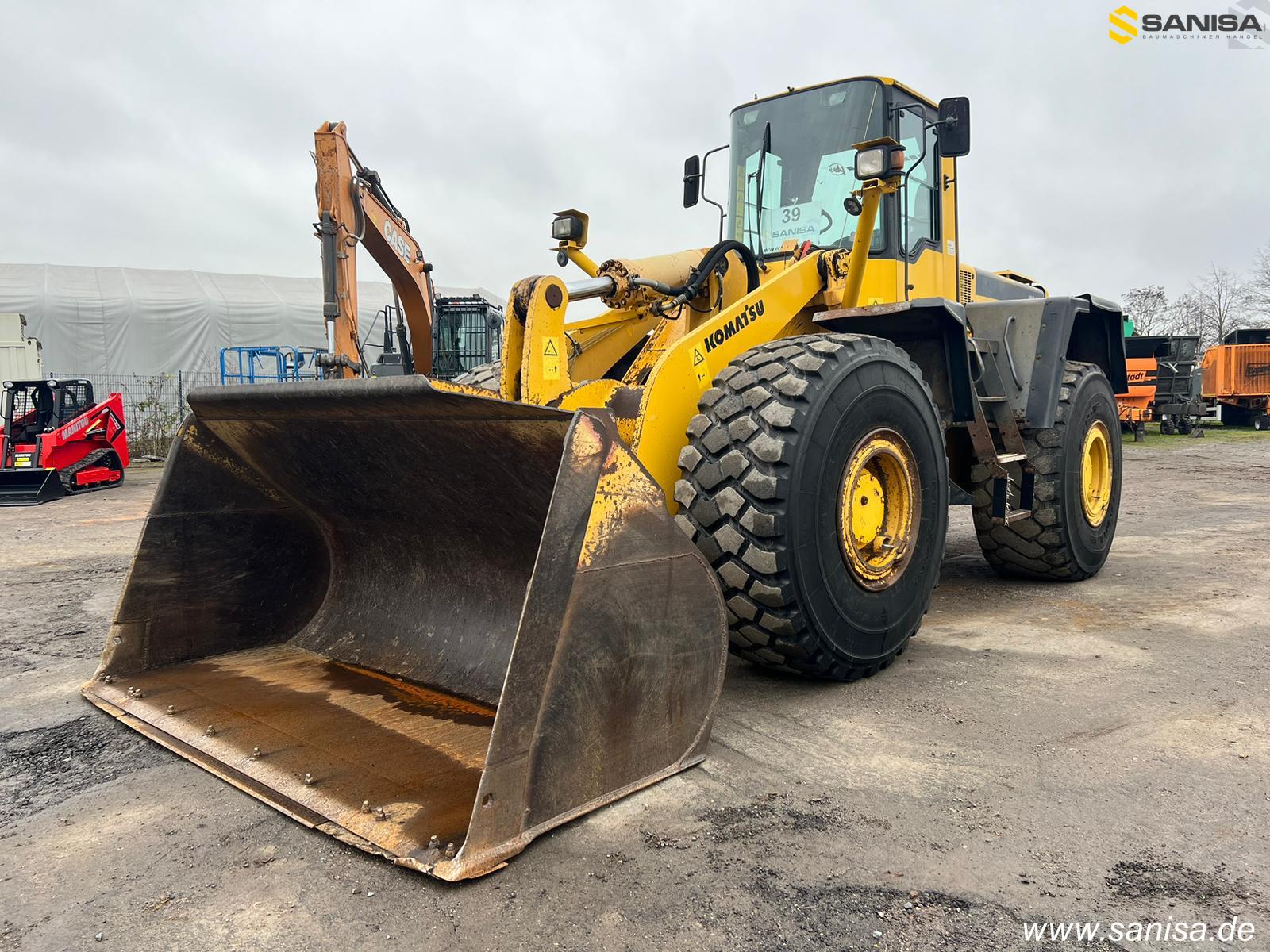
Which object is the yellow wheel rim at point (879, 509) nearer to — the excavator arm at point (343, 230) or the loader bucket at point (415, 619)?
the loader bucket at point (415, 619)

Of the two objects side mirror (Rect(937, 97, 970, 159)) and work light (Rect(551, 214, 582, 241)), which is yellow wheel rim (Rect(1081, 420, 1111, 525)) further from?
work light (Rect(551, 214, 582, 241))

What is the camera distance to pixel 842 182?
16.4ft

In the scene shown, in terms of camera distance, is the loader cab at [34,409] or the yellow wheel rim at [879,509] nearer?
the yellow wheel rim at [879,509]

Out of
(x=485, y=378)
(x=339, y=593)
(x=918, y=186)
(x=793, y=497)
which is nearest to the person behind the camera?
(x=793, y=497)

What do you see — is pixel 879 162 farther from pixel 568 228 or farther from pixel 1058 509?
pixel 1058 509

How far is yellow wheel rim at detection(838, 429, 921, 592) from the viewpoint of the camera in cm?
351

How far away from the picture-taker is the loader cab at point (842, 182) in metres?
4.99

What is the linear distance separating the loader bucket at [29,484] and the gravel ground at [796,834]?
9.72m

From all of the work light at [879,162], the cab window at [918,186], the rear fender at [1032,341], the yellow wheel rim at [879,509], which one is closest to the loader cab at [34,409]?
the cab window at [918,186]

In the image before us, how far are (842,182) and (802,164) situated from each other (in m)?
0.29

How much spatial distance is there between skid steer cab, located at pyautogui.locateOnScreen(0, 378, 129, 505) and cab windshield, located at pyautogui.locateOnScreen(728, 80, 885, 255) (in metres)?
10.9

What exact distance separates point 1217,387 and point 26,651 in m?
29.4

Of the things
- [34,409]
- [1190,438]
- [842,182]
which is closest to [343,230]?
[842,182]

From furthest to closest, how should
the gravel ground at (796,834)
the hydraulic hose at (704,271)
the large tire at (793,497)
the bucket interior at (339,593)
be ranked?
the hydraulic hose at (704,271) < the large tire at (793,497) < the bucket interior at (339,593) < the gravel ground at (796,834)
